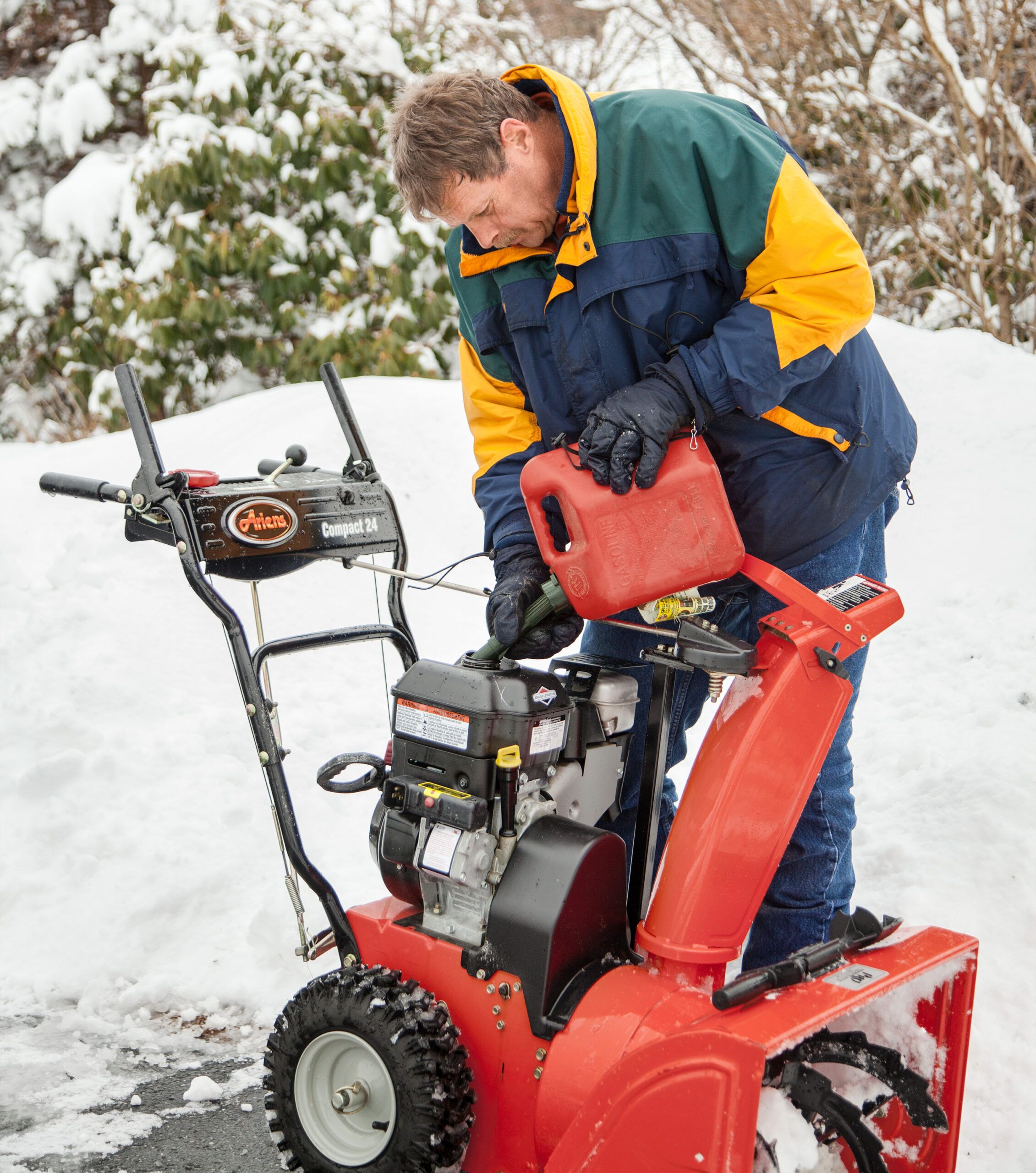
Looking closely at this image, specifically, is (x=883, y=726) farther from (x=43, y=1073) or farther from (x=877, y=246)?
(x=877, y=246)

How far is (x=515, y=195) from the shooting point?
6.18 feet

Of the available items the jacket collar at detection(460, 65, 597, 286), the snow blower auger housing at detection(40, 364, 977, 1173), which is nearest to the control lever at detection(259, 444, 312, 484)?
the snow blower auger housing at detection(40, 364, 977, 1173)

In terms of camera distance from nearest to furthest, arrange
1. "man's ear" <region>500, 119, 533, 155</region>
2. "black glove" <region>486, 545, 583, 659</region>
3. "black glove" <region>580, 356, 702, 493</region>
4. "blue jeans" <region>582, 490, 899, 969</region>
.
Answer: "black glove" <region>580, 356, 702, 493</region>, "man's ear" <region>500, 119, 533, 155</region>, "black glove" <region>486, 545, 583, 659</region>, "blue jeans" <region>582, 490, 899, 969</region>

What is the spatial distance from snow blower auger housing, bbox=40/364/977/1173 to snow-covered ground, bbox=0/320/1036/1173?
0.53m

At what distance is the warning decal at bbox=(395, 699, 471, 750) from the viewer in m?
1.91

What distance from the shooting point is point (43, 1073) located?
2449mm

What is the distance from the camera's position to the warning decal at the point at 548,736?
6.26 ft

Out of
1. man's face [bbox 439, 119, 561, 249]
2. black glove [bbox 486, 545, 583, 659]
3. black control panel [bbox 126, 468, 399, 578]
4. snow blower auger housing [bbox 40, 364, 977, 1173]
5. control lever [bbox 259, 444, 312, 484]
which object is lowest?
snow blower auger housing [bbox 40, 364, 977, 1173]

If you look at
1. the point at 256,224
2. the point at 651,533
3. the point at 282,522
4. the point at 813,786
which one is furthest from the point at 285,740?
the point at 256,224

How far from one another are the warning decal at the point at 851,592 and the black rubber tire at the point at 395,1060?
0.92 metres

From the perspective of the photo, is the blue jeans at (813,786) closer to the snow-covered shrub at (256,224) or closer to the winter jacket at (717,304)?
the winter jacket at (717,304)

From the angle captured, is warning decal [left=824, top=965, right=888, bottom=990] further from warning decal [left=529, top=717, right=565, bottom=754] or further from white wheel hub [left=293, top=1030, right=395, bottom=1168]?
white wheel hub [left=293, top=1030, right=395, bottom=1168]

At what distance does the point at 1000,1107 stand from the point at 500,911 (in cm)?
105

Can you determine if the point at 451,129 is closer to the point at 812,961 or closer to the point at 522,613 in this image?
the point at 522,613
